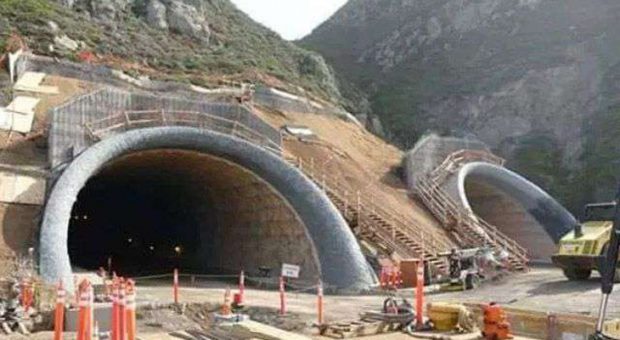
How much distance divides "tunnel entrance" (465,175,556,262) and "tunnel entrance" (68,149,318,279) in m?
14.3

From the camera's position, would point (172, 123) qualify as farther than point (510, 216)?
No

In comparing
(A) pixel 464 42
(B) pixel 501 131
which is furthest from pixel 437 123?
(A) pixel 464 42

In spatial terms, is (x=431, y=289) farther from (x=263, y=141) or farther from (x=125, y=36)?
(x=125, y=36)

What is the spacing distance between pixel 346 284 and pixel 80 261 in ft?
84.7

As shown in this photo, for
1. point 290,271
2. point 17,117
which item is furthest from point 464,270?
point 17,117

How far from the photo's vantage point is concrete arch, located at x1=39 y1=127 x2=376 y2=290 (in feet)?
75.3

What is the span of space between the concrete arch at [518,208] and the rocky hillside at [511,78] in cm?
1435

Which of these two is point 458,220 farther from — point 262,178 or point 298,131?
point 262,178

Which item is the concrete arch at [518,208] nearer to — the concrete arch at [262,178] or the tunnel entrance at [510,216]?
the tunnel entrance at [510,216]

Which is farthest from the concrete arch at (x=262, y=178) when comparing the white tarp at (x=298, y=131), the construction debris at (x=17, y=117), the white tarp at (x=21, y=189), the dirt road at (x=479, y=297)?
the white tarp at (x=298, y=131)

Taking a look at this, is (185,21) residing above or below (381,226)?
above

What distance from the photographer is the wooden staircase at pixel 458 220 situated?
108 feet

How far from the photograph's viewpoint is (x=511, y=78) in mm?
65500

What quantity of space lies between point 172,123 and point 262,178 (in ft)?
15.2
